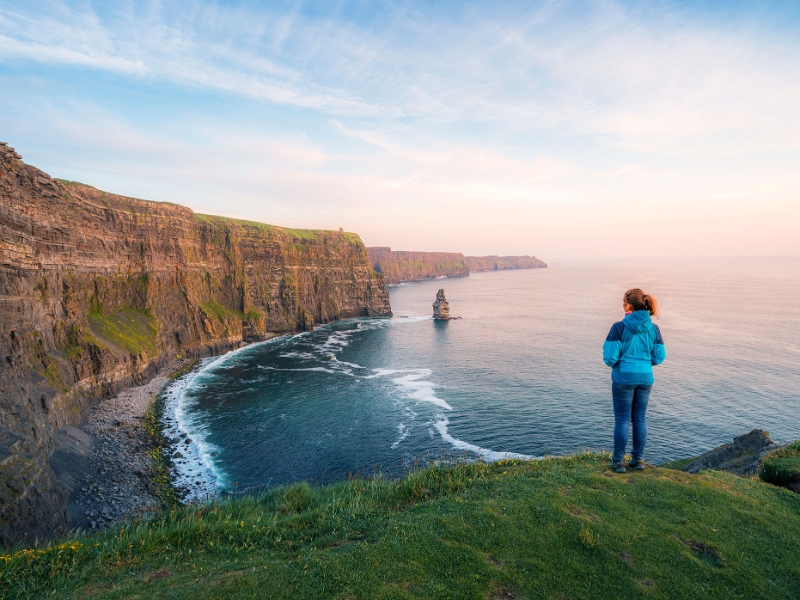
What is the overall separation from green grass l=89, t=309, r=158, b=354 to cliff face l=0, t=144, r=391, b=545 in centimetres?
22

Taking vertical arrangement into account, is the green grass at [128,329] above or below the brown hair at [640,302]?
below

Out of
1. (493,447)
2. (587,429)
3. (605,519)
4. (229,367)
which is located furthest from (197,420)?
(605,519)

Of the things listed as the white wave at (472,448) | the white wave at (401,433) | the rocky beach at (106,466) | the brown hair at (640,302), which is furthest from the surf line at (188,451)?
the brown hair at (640,302)

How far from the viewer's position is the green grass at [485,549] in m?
8.97

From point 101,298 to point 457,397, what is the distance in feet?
177

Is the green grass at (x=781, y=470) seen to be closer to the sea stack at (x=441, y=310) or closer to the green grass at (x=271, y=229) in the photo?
the green grass at (x=271, y=229)

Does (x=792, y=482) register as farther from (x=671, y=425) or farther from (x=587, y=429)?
(x=671, y=425)

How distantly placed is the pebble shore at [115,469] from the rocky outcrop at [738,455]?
31841 mm

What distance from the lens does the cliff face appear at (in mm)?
27281

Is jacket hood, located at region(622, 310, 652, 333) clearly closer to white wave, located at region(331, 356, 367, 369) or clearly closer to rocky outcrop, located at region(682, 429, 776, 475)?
rocky outcrop, located at region(682, 429, 776, 475)

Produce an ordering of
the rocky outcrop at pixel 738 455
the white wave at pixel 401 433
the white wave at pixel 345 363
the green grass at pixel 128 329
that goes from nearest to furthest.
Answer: the rocky outcrop at pixel 738 455, the white wave at pixel 401 433, the green grass at pixel 128 329, the white wave at pixel 345 363

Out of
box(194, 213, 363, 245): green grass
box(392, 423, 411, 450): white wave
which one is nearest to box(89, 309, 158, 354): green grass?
box(194, 213, 363, 245): green grass

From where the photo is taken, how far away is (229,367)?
7056cm

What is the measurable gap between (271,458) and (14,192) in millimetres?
35438
